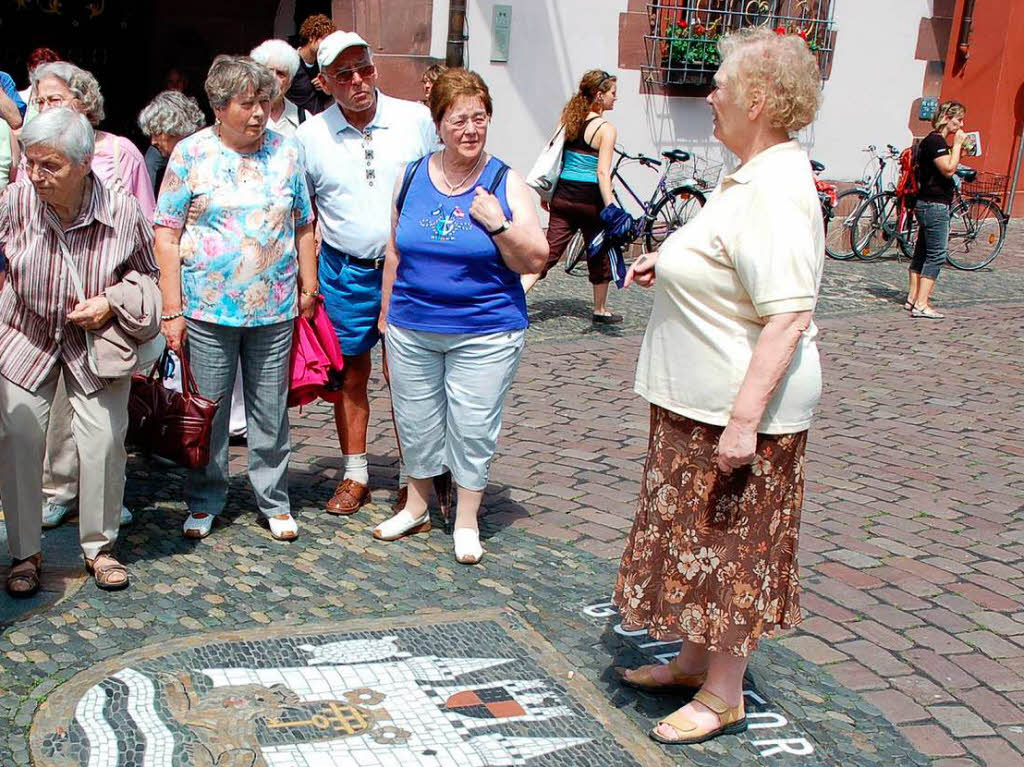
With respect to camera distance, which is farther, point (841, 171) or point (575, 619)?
point (841, 171)

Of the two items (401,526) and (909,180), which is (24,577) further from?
(909,180)

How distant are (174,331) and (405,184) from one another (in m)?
1.01

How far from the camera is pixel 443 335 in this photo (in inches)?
173

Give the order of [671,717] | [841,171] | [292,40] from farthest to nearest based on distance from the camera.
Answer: [841,171]
[292,40]
[671,717]

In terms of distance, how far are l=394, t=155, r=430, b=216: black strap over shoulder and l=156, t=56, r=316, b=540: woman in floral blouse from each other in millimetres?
387

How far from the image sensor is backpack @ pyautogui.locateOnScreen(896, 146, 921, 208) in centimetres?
1019

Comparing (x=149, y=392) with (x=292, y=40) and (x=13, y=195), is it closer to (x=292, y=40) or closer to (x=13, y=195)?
(x=13, y=195)

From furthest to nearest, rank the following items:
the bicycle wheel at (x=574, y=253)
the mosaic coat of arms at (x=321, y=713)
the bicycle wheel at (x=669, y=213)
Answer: the bicycle wheel at (x=669, y=213)
the bicycle wheel at (x=574, y=253)
the mosaic coat of arms at (x=321, y=713)

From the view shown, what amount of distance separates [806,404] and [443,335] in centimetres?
164

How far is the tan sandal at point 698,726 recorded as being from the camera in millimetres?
3365

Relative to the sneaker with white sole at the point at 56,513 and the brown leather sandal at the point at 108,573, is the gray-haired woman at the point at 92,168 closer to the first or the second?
the sneaker with white sole at the point at 56,513

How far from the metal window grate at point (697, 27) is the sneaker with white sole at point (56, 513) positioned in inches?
329

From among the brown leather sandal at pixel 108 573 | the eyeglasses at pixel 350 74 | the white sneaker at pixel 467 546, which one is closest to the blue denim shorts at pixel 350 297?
the eyeglasses at pixel 350 74

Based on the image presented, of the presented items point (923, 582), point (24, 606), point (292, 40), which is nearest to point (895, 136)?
point (292, 40)
